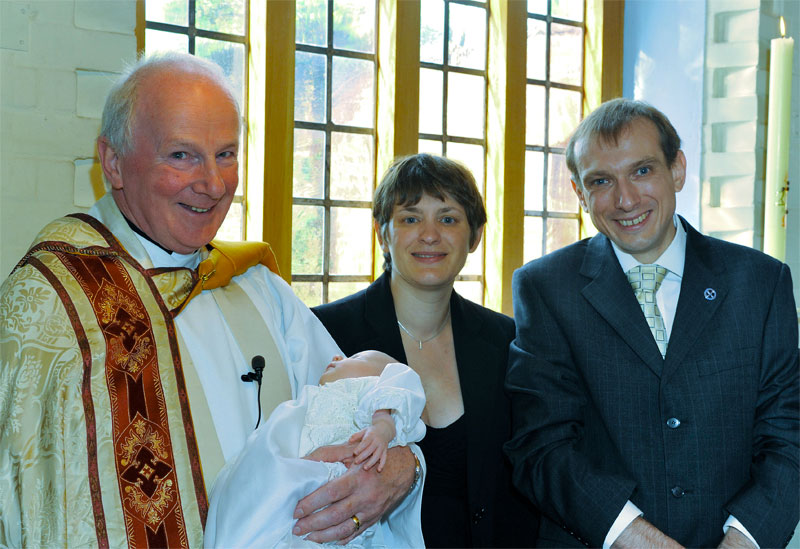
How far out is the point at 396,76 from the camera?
344 cm

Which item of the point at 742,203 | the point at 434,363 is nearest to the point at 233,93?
the point at 434,363

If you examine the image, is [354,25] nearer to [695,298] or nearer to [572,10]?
[572,10]

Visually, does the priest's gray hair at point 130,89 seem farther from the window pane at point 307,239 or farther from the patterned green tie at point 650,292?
the window pane at point 307,239

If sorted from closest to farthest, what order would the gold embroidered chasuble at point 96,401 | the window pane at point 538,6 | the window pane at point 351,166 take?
the gold embroidered chasuble at point 96,401, the window pane at point 351,166, the window pane at point 538,6

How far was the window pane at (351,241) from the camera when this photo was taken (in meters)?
3.47

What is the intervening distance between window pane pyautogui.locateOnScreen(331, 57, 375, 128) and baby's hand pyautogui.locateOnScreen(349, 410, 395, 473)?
1.99 m

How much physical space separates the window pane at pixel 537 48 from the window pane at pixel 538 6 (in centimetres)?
5

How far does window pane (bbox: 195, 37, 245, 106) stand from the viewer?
10.3 ft

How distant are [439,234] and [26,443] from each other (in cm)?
125

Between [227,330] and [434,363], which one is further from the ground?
[227,330]

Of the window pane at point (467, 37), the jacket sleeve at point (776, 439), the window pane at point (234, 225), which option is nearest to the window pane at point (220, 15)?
the window pane at point (234, 225)

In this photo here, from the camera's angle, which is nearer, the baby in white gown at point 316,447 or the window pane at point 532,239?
the baby in white gown at point 316,447

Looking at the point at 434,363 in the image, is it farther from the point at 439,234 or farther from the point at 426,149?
the point at 426,149

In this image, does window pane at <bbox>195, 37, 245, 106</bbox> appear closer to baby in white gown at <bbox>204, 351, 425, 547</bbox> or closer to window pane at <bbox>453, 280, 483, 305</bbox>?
window pane at <bbox>453, 280, 483, 305</bbox>
